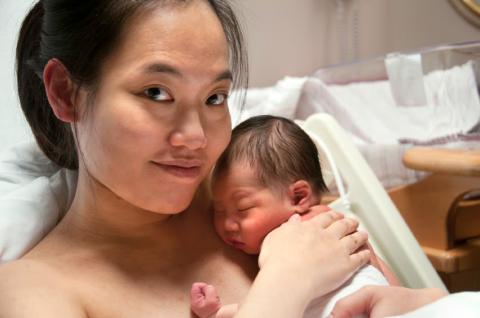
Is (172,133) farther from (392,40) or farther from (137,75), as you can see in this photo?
(392,40)

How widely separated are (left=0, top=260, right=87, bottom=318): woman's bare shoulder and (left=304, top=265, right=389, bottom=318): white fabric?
15.2 inches

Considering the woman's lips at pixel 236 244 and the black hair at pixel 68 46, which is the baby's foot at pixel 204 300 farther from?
the black hair at pixel 68 46

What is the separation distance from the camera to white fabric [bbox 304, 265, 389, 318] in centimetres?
100

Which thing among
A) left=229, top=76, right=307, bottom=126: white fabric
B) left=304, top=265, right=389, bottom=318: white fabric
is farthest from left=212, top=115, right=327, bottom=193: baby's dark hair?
left=229, top=76, right=307, bottom=126: white fabric

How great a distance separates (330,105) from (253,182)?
4.76 feet

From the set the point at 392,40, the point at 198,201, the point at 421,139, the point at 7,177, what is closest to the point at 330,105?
the point at 421,139

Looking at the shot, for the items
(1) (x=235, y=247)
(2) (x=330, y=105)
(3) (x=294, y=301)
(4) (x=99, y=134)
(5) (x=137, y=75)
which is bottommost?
(2) (x=330, y=105)

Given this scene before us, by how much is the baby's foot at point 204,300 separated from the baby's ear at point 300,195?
0.24m

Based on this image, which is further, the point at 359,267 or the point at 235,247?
the point at 235,247

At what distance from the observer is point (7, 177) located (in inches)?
50.9

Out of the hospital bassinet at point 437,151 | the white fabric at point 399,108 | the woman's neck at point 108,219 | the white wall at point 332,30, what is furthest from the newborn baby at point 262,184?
the white wall at point 332,30

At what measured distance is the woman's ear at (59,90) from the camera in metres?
1.02

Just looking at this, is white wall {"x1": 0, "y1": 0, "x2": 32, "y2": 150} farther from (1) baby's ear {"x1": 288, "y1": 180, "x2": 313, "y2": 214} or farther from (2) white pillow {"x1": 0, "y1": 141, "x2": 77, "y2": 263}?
(1) baby's ear {"x1": 288, "y1": 180, "x2": 313, "y2": 214}

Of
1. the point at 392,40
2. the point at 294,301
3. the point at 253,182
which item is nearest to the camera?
the point at 294,301
